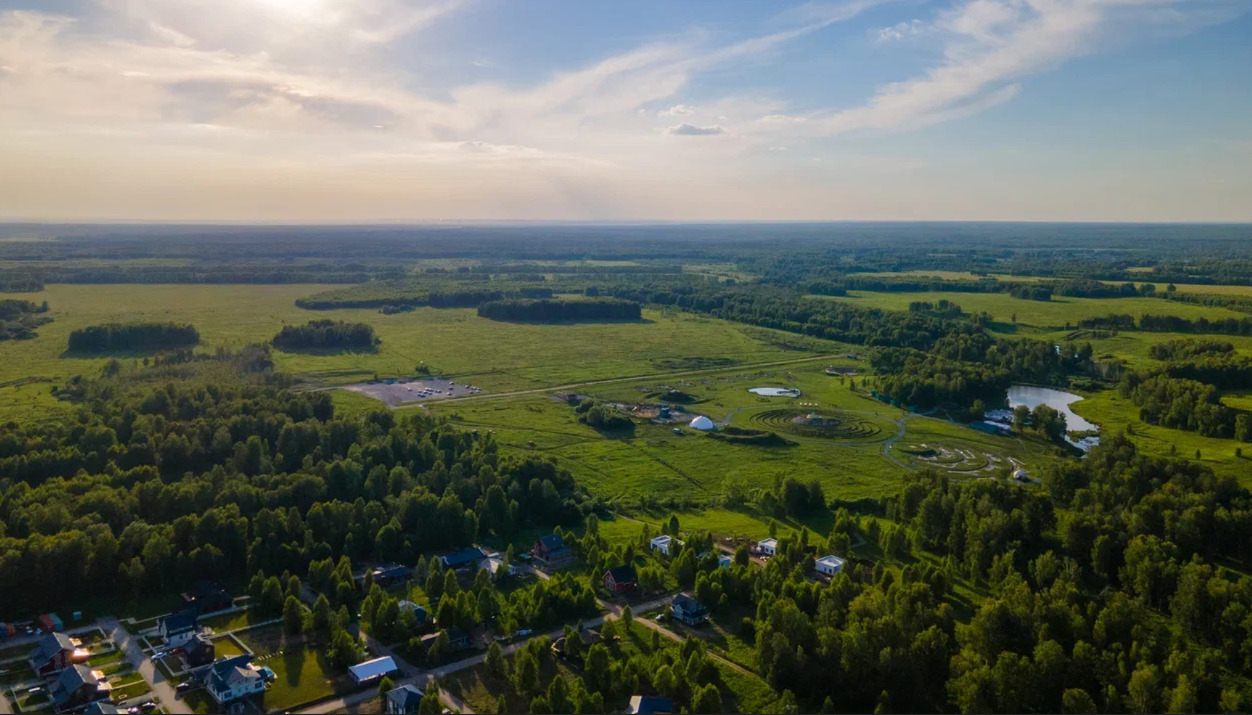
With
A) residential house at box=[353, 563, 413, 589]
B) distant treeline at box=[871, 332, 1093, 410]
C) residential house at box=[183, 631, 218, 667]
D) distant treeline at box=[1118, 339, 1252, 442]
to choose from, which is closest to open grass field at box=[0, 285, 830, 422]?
distant treeline at box=[871, 332, 1093, 410]

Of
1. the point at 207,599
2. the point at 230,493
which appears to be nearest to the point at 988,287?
the point at 230,493

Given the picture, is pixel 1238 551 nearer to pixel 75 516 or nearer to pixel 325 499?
pixel 325 499

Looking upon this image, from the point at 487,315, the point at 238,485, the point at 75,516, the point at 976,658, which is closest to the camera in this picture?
the point at 976,658

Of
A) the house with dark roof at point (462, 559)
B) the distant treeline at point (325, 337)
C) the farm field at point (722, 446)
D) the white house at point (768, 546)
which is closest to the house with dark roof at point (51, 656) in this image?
the house with dark roof at point (462, 559)

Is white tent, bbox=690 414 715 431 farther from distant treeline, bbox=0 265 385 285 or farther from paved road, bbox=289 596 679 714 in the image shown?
distant treeline, bbox=0 265 385 285

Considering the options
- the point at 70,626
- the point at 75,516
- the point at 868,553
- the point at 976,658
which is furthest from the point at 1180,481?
the point at 75,516

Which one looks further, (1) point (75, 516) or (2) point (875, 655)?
(1) point (75, 516)
